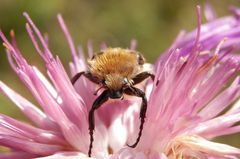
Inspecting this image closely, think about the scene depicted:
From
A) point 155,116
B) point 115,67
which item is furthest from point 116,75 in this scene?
point 155,116

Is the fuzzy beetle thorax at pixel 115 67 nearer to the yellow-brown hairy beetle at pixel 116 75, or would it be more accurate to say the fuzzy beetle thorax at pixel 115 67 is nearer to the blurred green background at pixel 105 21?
the yellow-brown hairy beetle at pixel 116 75

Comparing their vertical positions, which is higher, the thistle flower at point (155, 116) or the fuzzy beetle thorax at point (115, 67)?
the fuzzy beetle thorax at point (115, 67)

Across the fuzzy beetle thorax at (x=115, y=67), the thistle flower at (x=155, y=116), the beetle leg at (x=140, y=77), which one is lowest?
the thistle flower at (x=155, y=116)

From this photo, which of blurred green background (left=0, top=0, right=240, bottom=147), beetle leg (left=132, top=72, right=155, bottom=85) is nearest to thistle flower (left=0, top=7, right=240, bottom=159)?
beetle leg (left=132, top=72, right=155, bottom=85)

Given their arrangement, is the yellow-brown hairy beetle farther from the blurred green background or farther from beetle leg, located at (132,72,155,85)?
the blurred green background

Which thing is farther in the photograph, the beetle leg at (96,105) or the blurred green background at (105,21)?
the blurred green background at (105,21)

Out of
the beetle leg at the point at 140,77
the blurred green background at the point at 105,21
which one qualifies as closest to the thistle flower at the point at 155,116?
the beetle leg at the point at 140,77

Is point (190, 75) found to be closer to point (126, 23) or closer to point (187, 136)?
point (187, 136)
